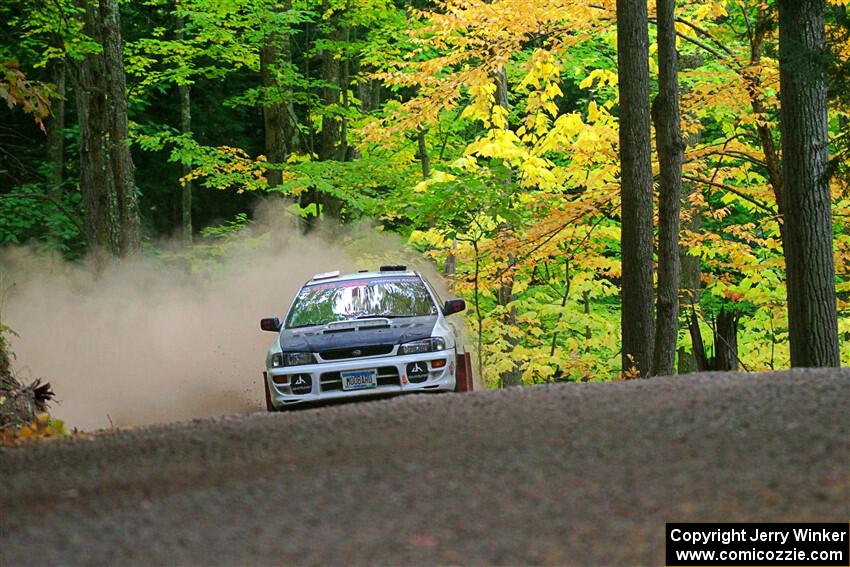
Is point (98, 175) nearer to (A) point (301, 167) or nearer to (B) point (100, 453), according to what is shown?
(A) point (301, 167)

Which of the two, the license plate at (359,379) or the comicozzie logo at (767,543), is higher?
the comicozzie logo at (767,543)

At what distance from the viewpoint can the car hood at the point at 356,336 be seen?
12805 mm

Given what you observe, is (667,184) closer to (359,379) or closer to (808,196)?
(808,196)

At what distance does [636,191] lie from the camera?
56.1ft

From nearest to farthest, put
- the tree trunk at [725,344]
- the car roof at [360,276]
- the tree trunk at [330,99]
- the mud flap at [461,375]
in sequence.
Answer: the mud flap at [461,375] → the car roof at [360,276] → the tree trunk at [725,344] → the tree trunk at [330,99]

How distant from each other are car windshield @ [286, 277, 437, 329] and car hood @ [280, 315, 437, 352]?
1.80 feet

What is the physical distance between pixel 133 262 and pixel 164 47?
7547 millimetres

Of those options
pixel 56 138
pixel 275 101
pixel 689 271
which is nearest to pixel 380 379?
pixel 689 271

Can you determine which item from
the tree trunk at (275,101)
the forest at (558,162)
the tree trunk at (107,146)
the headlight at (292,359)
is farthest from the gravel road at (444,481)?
the tree trunk at (275,101)

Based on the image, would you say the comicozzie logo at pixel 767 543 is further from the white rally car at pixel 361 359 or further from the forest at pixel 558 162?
the forest at pixel 558 162

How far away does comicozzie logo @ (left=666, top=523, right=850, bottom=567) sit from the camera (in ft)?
17.8

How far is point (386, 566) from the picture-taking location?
5.21 m

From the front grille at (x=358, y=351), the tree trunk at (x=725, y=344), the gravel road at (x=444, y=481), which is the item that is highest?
the front grille at (x=358, y=351)

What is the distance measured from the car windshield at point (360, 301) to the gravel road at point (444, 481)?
14.3ft
